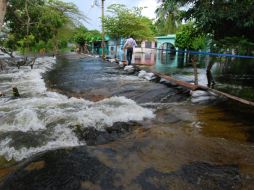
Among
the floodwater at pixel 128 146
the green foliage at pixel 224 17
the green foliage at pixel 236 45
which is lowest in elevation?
the floodwater at pixel 128 146

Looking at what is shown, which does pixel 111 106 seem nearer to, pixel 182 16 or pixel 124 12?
pixel 182 16

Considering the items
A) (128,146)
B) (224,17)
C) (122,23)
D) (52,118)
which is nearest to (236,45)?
(224,17)

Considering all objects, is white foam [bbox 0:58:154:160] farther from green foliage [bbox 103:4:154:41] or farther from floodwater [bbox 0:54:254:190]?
green foliage [bbox 103:4:154:41]

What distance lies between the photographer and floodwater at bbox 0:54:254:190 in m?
3.31

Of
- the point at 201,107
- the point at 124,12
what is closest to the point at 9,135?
the point at 201,107

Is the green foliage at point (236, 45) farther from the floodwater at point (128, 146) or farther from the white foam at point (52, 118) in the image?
the white foam at point (52, 118)

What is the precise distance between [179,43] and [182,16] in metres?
23.4

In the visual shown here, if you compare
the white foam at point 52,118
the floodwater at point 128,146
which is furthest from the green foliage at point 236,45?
the white foam at point 52,118

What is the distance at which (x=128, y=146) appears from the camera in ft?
14.2

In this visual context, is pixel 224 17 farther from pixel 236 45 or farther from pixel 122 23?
pixel 122 23

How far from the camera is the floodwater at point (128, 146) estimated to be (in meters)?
3.31

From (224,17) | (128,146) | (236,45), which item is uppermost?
(224,17)

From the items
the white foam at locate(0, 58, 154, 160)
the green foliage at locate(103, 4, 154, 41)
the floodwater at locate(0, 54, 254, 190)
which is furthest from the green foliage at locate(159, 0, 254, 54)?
the green foliage at locate(103, 4, 154, 41)

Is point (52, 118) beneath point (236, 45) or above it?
beneath
